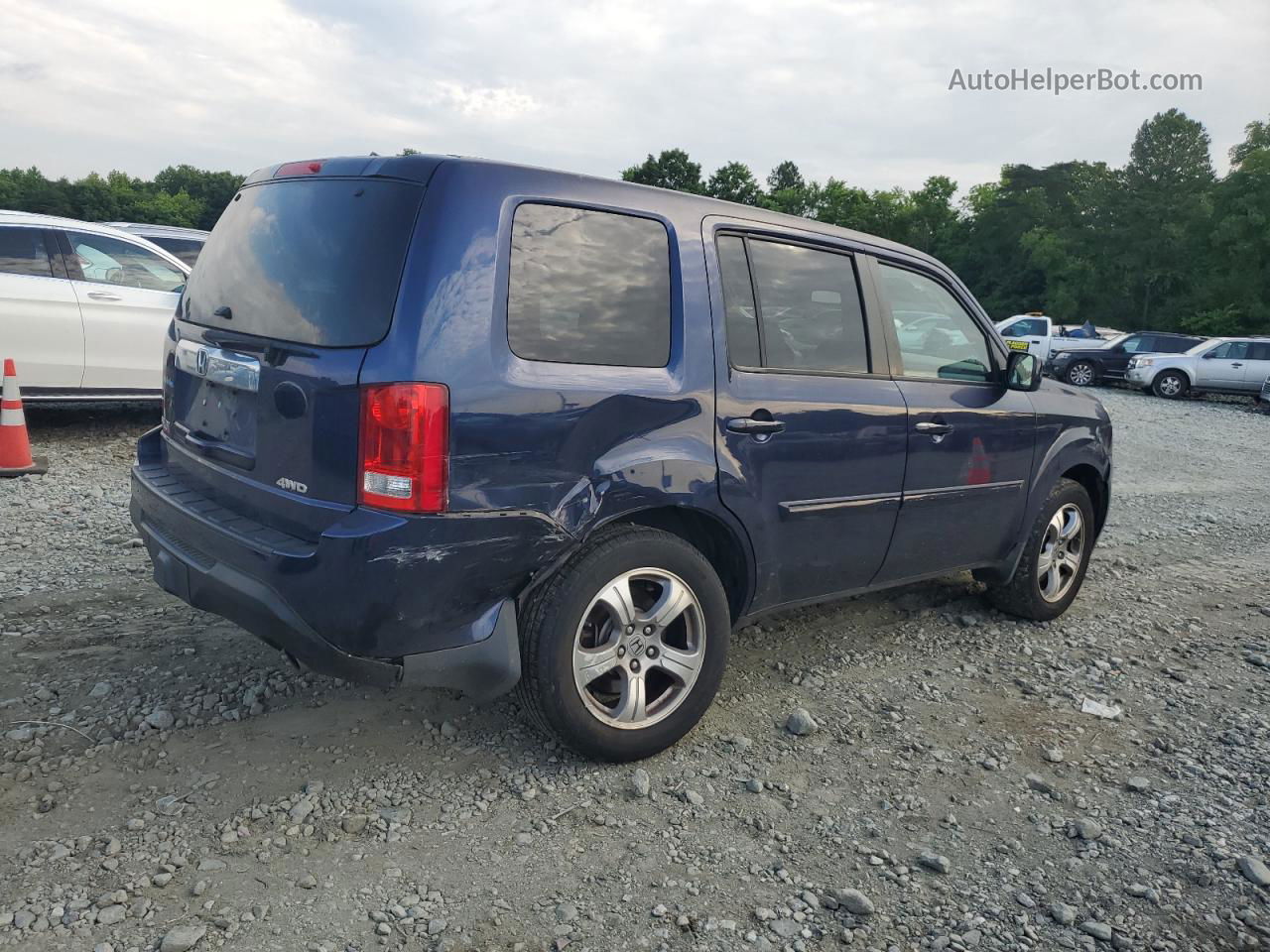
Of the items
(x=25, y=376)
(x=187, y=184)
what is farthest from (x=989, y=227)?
(x=187, y=184)

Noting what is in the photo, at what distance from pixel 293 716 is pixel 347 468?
4.02 ft

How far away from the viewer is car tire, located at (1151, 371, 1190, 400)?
73.9 ft

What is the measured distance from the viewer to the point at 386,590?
109 inches

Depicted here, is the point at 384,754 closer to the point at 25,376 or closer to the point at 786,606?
the point at 786,606

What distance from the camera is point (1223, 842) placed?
309 centimetres

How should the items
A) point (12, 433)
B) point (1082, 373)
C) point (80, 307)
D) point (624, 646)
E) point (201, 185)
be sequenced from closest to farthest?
point (624, 646)
point (12, 433)
point (80, 307)
point (1082, 373)
point (201, 185)

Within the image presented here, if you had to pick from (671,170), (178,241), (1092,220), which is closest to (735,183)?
(671,170)

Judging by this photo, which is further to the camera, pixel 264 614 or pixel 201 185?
pixel 201 185

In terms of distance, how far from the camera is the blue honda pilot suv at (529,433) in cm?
280

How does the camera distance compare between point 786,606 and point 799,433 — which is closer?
point 799,433

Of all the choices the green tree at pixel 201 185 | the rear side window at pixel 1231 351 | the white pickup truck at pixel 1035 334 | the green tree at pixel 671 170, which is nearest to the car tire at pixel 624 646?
the rear side window at pixel 1231 351

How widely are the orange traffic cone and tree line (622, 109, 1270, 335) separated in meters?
21.9

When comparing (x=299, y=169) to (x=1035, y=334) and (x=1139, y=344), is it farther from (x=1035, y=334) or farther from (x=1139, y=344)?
(x=1035, y=334)

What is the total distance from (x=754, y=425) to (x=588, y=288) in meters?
0.78
